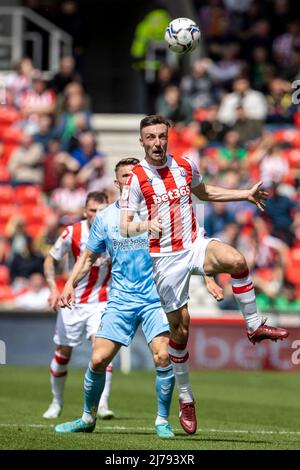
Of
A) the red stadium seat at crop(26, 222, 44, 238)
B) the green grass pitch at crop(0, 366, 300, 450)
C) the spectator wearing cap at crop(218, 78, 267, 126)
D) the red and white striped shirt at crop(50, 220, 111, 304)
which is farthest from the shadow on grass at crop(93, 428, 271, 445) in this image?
the spectator wearing cap at crop(218, 78, 267, 126)

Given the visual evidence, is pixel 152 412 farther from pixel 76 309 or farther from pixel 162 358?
pixel 162 358

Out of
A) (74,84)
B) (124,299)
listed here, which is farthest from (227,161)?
(124,299)

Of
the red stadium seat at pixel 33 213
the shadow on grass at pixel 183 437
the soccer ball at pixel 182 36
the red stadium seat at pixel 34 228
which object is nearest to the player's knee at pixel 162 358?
the shadow on grass at pixel 183 437

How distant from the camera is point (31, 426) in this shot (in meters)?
10.8

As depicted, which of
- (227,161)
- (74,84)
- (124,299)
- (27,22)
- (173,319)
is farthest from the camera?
(27,22)

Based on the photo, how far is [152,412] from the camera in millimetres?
13023

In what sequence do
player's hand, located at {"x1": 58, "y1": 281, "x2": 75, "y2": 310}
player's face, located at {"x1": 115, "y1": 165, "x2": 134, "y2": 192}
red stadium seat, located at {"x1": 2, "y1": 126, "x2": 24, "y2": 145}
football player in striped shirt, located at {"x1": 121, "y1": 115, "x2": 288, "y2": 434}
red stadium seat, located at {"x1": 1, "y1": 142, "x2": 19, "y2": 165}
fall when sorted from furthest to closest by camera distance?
red stadium seat, located at {"x1": 2, "y1": 126, "x2": 24, "y2": 145}
red stadium seat, located at {"x1": 1, "y1": 142, "x2": 19, "y2": 165}
player's face, located at {"x1": 115, "y1": 165, "x2": 134, "y2": 192}
player's hand, located at {"x1": 58, "y1": 281, "x2": 75, "y2": 310}
football player in striped shirt, located at {"x1": 121, "y1": 115, "x2": 288, "y2": 434}

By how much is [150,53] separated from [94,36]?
361 cm

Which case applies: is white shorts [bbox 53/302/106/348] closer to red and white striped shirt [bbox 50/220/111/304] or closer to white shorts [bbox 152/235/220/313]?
red and white striped shirt [bbox 50/220/111/304]

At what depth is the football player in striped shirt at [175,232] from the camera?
9641mm

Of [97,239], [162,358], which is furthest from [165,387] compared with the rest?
[97,239]

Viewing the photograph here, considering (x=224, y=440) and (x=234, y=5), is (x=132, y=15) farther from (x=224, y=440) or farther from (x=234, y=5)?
(x=224, y=440)

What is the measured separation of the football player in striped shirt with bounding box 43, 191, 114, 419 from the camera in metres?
12.2

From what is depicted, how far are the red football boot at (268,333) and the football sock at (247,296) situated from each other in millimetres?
42
